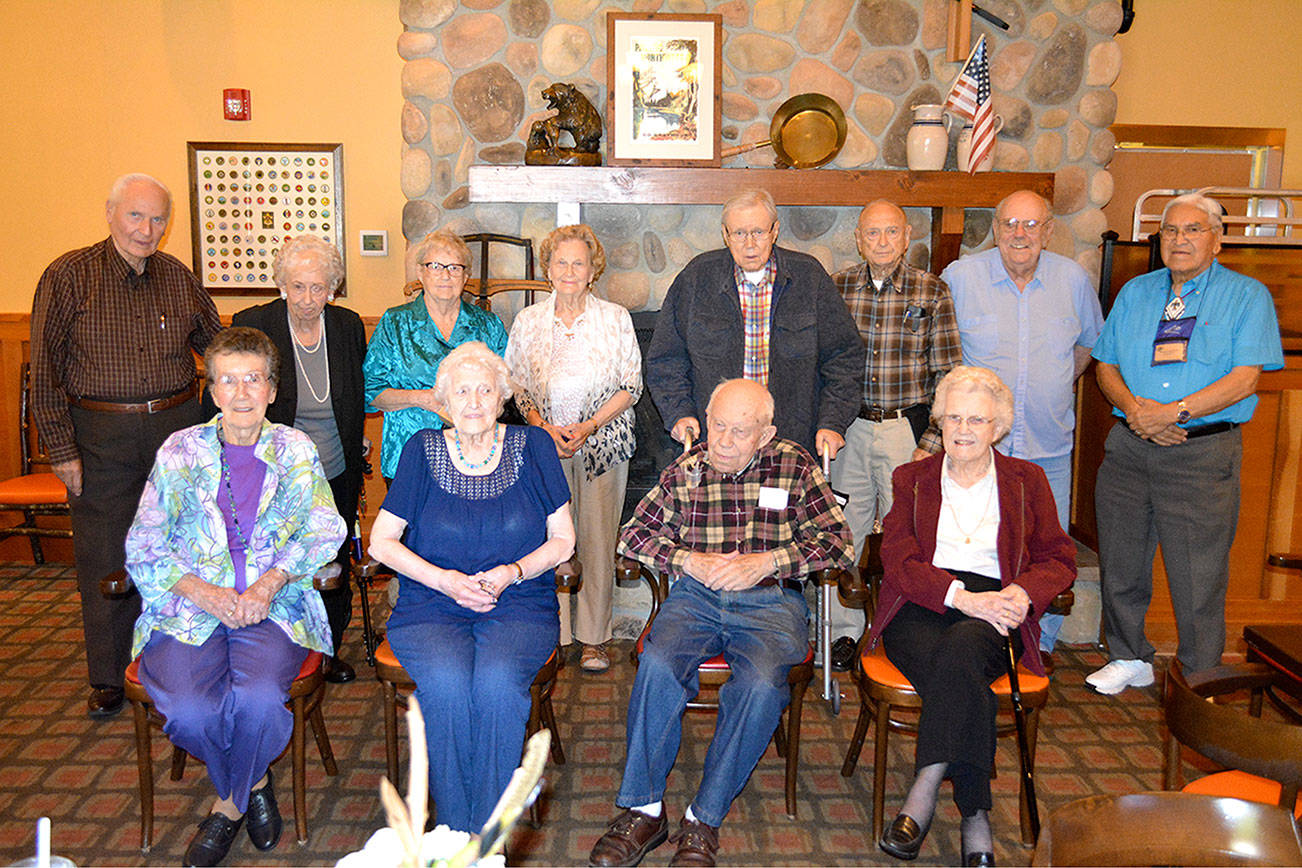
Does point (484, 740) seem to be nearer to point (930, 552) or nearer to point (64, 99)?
point (930, 552)

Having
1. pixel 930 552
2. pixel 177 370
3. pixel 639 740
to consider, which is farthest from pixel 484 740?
pixel 177 370

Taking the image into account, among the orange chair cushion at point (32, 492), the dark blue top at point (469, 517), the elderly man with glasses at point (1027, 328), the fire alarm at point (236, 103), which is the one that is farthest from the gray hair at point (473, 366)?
the fire alarm at point (236, 103)

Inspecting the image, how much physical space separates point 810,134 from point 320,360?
2.24 m

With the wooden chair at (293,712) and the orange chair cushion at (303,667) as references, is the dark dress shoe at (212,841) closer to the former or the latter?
the wooden chair at (293,712)

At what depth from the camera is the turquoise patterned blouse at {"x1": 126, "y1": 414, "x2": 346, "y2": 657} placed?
2402mm

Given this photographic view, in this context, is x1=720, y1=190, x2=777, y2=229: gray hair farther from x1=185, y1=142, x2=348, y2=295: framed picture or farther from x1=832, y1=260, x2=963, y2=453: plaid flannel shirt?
x1=185, y1=142, x2=348, y2=295: framed picture

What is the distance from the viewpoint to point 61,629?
3873 mm

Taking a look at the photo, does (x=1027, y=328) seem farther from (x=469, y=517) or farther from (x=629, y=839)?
(x=629, y=839)

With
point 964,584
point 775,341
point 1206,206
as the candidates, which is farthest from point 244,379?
point 1206,206

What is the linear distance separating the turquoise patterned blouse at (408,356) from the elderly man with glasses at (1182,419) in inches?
84.5

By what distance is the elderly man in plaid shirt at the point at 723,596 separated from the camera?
234cm

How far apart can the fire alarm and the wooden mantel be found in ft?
5.09

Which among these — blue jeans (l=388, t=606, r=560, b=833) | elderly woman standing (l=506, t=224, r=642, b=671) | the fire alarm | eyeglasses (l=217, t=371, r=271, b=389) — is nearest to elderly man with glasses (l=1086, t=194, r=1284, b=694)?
elderly woman standing (l=506, t=224, r=642, b=671)

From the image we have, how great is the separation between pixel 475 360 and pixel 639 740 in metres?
1.04
